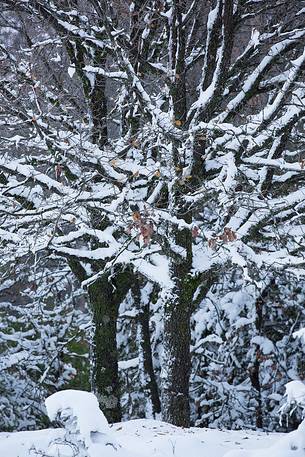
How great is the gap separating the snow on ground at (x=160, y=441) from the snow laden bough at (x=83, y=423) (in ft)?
3.14

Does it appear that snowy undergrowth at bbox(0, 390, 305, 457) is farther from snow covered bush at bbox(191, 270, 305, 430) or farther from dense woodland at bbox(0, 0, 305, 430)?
snow covered bush at bbox(191, 270, 305, 430)

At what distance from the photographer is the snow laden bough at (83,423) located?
10.7 feet

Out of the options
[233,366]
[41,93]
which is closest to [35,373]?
[233,366]

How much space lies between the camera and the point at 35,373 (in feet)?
41.0

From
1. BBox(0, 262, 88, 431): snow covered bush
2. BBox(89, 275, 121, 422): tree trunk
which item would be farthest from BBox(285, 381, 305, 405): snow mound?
BBox(0, 262, 88, 431): snow covered bush

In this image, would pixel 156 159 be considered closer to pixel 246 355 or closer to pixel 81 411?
pixel 81 411

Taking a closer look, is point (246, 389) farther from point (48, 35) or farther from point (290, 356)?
point (48, 35)

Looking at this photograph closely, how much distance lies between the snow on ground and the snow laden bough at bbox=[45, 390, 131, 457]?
958 millimetres

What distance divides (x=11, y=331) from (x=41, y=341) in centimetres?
109

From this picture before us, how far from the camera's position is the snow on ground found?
4781 mm

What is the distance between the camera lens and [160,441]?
17.0 ft

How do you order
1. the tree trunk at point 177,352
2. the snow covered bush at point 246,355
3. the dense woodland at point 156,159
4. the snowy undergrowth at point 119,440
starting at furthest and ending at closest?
1. the snow covered bush at point 246,355
2. the tree trunk at point 177,352
3. the dense woodland at point 156,159
4. the snowy undergrowth at point 119,440

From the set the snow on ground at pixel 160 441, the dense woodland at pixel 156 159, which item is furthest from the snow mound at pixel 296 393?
the dense woodland at pixel 156 159

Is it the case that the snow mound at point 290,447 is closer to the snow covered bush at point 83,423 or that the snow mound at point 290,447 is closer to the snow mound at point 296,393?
the snow mound at point 296,393
